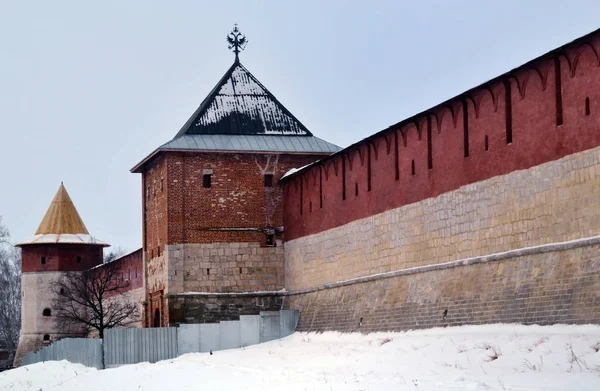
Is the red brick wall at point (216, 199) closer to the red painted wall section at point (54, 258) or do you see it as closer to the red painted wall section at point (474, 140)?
the red painted wall section at point (474, 140)

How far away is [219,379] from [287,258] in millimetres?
10832

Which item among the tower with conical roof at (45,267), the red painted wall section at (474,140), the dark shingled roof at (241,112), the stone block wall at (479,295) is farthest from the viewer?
the tower with conical roof at (45,267)

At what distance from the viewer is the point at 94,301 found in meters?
47.5

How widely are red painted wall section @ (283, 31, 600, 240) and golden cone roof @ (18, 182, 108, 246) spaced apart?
22.2 metres

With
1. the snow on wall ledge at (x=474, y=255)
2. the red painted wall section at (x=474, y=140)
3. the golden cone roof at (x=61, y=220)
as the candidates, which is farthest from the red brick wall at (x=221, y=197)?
the golden cone roof at (x=61, y=220)

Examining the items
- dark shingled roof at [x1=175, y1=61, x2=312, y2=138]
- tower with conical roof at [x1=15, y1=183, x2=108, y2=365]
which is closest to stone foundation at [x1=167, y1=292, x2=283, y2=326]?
dark shingled roof at [x1=175, y1=61, x2=312, y2=138]

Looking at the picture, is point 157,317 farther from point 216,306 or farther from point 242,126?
point 242,126

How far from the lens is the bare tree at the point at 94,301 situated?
4234 centimetres

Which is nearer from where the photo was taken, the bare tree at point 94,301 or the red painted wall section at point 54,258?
the bare tree at point 94,301

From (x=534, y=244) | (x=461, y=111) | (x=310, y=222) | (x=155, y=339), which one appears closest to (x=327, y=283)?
(x=310, y=222)

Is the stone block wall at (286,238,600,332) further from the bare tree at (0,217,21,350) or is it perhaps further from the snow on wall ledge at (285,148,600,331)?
the bare tree at (0,217,21,350)

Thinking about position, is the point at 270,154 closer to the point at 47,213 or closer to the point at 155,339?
the point at 155,339

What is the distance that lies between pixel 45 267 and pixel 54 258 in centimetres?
49

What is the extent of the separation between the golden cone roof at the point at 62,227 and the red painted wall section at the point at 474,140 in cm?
2217
